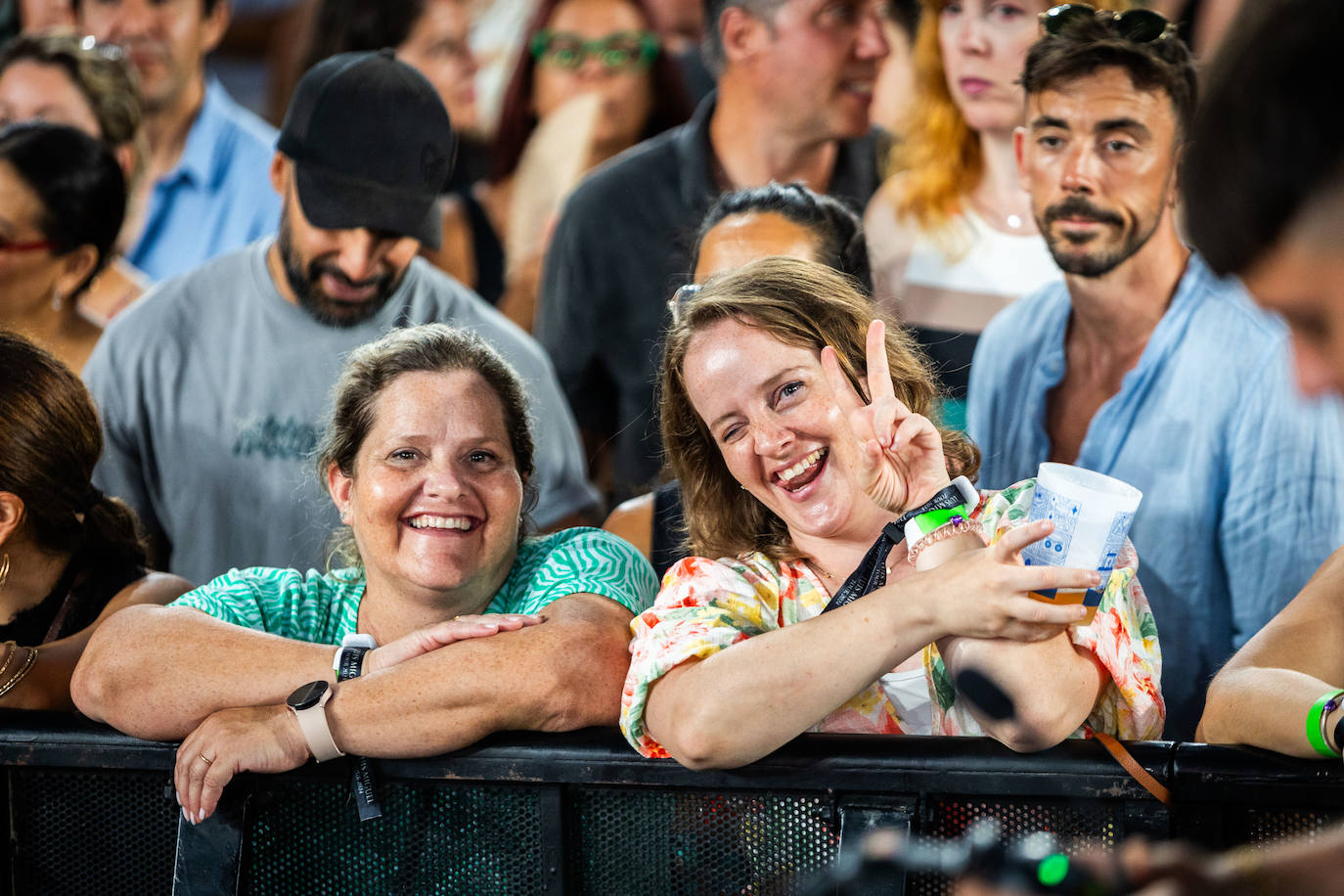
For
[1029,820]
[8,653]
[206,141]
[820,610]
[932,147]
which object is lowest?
[8,653]

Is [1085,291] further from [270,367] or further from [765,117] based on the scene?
[270,367]

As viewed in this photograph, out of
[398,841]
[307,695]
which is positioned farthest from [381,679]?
[398,841]

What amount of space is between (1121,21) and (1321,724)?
5.17 ft

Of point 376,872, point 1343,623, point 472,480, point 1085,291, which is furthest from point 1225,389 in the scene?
point 376,872

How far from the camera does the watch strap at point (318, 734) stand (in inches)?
65.4

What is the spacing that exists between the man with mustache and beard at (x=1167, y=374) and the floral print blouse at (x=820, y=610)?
0.88m

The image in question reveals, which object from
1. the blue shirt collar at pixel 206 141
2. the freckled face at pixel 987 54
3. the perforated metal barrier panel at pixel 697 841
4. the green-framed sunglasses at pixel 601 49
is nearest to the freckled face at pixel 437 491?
the perforated metal barrier panel at pixel 697 841

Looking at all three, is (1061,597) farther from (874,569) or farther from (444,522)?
(444,522)

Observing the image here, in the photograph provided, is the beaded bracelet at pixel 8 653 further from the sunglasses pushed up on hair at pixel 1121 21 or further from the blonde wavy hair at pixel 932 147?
the sunglasses pushed up on hair at pixel 1121 21

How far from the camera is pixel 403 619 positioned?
2.07 meters

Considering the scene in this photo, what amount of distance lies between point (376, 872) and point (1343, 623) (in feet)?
4.09

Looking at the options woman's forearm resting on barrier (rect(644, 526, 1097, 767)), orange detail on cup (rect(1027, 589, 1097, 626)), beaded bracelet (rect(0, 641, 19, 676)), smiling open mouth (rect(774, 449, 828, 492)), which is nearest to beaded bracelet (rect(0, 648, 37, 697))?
beaded bracelet (rect(0, 641, 19, 676))

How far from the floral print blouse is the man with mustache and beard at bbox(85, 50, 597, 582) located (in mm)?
1236

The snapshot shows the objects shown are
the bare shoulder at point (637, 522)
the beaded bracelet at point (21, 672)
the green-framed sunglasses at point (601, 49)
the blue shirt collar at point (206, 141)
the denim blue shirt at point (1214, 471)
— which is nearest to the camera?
the beaded bracelet at point (21, 672)
